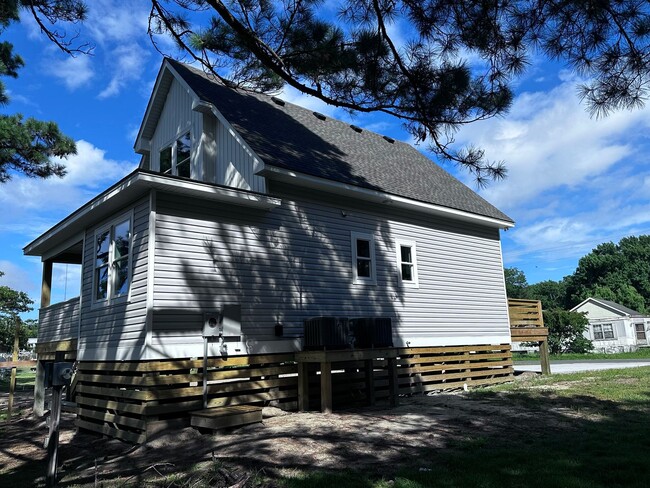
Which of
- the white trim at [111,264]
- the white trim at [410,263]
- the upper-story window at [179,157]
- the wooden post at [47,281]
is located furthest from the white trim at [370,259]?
the wooden post at [47,281]

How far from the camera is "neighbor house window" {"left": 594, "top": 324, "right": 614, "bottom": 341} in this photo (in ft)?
129

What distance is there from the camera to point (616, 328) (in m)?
38.8

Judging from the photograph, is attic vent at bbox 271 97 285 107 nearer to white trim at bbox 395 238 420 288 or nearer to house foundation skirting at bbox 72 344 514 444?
white trim at bbox 395 238 420 288

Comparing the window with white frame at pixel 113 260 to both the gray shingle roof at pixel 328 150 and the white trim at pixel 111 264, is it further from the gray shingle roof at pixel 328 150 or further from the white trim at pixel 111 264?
the gray shingle roof at pixel 328 150

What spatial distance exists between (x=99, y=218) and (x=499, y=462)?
8.32 metres

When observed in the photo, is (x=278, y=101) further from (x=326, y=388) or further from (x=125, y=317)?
(x=326, y=388)

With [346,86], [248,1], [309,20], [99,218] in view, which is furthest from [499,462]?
[99,218]

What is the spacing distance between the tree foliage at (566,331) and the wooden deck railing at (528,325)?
1774cm

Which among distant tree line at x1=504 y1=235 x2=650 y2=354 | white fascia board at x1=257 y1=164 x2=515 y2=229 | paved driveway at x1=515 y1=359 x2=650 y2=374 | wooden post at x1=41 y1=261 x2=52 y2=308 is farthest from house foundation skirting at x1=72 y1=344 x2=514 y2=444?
distant tree line at x1=504 y1=235 x2=650 y2=354

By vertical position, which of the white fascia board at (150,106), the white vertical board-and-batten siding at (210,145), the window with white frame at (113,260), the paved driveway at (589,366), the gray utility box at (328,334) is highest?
the white fascia board at (150,106)

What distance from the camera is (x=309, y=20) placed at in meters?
7.46

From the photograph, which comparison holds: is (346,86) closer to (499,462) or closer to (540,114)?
(540,114)

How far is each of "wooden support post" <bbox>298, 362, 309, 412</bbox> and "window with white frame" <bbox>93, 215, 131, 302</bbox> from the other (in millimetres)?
3333

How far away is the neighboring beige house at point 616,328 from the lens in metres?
38.1
